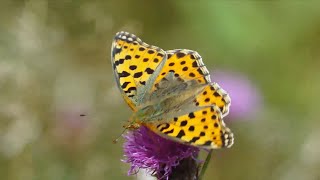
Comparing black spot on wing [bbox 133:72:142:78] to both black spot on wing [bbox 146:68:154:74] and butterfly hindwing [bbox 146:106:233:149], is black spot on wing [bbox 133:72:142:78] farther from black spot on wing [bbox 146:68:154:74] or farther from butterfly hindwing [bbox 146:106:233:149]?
butterfly hindwing [bbox 146:106:233:149]

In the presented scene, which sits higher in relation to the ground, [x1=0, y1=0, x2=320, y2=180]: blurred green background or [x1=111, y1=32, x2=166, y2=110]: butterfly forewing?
[x1=111, y1=32, x2=166, y2=110]: butterfly forewing

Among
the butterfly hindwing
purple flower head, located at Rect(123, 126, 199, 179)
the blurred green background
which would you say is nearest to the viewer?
the butterfly hindwing

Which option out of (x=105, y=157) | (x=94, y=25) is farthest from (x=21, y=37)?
(x=105, y=157)

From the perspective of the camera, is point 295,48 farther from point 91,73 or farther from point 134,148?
point 134,148

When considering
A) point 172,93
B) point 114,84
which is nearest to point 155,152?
point 172,93

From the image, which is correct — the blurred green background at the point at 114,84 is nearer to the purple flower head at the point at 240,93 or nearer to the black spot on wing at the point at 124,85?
the purple flower head at the point at 240,93

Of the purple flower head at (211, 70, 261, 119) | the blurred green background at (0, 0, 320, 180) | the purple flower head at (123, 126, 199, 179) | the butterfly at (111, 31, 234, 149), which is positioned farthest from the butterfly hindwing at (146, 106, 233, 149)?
the purple flower head at (211, 70, 261, 119)

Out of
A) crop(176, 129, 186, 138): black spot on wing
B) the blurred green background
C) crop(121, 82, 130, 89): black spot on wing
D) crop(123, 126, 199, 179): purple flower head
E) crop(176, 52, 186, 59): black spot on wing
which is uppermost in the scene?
crop(176, 52, 186, 59): black spot on wing
